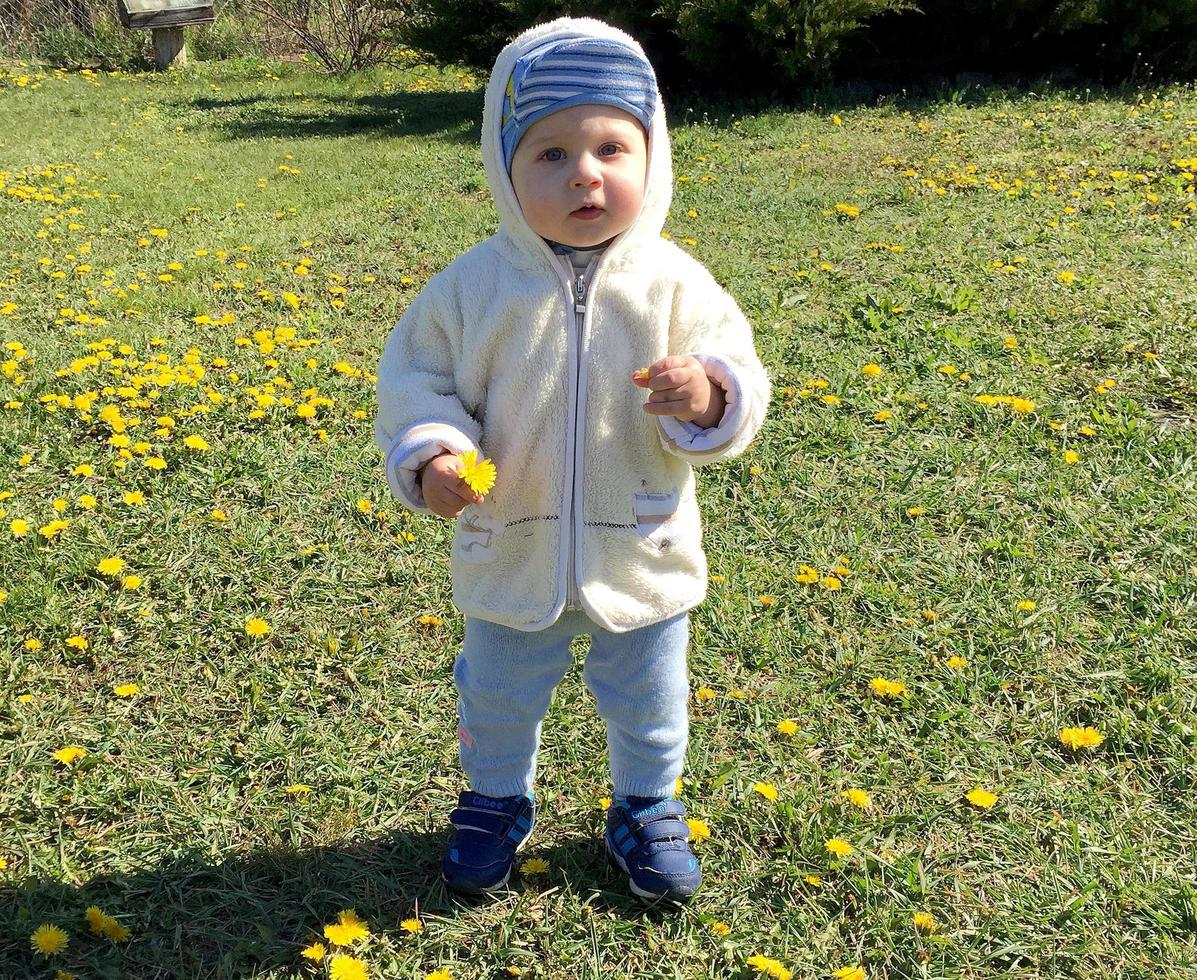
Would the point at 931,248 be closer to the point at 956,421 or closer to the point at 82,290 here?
the point at 956,421

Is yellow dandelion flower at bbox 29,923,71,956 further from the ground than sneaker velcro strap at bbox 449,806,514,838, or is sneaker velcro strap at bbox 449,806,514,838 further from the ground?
sneaker velcro strap at bbox 449,806,514,838

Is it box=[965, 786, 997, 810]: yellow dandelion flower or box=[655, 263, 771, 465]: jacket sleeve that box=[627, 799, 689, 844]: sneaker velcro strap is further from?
box=[655, 263, 771, 465]: jacket sleeve

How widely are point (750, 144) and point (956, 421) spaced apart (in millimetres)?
4681

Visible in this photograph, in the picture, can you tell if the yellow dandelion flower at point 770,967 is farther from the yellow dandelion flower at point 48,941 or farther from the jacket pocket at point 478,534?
the yellow dandelion flower at point 48,941

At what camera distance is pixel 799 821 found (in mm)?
2178

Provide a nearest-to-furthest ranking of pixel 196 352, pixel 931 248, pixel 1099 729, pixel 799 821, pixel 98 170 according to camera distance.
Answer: pixel 799 821
pixel 1099 729
pixel 196 352
pixel 931 248
pixel 98 170

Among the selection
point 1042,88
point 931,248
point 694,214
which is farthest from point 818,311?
point 1042,88

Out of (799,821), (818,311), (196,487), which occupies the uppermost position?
(818,311)

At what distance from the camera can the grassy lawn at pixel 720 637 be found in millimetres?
1976

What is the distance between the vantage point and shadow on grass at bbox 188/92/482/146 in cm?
924

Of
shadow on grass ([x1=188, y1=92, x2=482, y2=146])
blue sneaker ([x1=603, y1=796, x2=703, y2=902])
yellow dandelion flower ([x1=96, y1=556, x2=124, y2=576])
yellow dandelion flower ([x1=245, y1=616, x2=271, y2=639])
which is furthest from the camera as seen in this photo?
shadow on grass ([x1=188, y1=92, x2=482, y2=146])

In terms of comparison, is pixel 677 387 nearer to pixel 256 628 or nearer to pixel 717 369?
pixel 717 369

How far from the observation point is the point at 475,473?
1545 mm

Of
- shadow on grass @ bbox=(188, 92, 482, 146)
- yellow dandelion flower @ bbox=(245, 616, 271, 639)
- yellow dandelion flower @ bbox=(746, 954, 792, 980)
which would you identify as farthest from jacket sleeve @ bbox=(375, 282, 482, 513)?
shadow on grass @ bbox=(188, 92, 482, 146)
